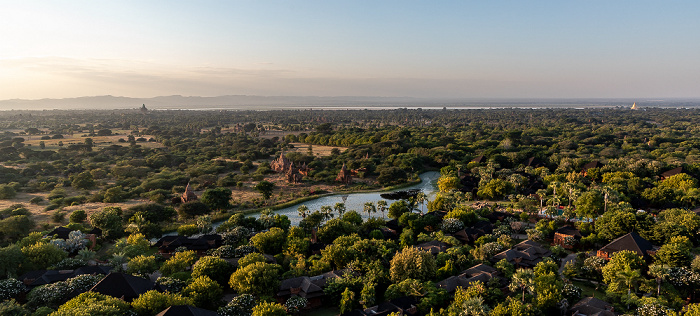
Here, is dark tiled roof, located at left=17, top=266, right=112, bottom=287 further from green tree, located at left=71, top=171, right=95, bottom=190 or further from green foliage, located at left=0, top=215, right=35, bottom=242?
green tree, located at left=71, top=171, right=95, bottom=190

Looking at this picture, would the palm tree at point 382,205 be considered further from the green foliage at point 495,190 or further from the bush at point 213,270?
the bush at point 213,270

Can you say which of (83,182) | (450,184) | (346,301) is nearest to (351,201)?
(450,184)

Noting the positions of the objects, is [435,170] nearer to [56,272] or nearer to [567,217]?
[567,217]

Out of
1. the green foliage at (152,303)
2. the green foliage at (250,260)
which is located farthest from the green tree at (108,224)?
the green foliage at (152,303)

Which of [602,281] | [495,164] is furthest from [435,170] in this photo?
[602,281]

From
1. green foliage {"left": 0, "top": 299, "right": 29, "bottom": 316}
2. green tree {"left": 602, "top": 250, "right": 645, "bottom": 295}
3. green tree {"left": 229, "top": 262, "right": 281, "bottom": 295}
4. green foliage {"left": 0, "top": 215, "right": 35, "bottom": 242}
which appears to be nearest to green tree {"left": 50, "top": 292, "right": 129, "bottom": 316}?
green foliage {"left": 0, "top": 299, "right": 29, "bottom": 316}

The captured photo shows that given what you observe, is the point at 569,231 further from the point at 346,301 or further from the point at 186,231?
the point at 186,231
